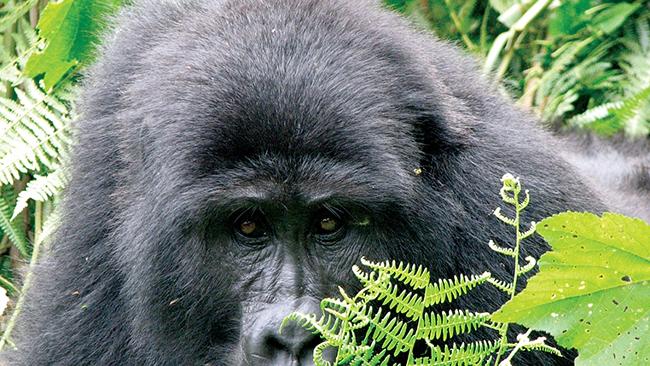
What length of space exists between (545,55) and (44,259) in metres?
3.79

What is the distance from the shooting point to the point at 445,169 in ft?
13.4

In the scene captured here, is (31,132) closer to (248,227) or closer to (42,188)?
(42,188)

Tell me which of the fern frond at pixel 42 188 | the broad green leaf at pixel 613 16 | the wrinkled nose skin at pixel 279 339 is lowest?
the broad green leaf at pixel 613 16

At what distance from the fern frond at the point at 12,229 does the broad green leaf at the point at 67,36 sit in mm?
705

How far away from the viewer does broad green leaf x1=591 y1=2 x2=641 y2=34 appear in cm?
692

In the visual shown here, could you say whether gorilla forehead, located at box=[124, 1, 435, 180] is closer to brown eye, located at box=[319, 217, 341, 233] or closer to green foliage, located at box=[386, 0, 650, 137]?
brown eye, located at box=[319, 217, 341, 233]

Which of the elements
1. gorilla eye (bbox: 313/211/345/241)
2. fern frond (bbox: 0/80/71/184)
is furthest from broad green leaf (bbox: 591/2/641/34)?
gorilla eye (bbox: 313/211/345/241)

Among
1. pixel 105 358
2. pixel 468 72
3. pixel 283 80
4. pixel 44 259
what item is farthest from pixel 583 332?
pixel 44 259

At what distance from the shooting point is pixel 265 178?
3738mm

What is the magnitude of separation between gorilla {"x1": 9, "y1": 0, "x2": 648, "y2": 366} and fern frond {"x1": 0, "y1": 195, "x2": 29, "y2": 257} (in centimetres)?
107

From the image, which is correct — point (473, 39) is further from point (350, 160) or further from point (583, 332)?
point (583, 332)

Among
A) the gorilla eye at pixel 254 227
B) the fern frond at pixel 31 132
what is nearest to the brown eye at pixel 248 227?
the gorilla eye at pixel 254 227

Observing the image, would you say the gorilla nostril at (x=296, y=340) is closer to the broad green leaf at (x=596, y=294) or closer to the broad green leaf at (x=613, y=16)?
the broad green leaf at (x=596, y=294)

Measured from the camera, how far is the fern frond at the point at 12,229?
5.55 metres
